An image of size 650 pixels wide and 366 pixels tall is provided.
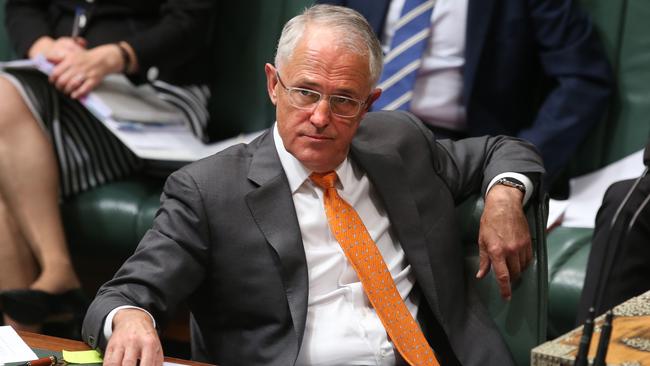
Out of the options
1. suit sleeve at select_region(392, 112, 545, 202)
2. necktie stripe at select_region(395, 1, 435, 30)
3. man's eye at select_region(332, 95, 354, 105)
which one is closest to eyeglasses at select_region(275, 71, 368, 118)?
man's eye at select_region(332, 95, 354, 105)

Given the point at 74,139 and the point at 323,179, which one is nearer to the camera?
the point at 323,179

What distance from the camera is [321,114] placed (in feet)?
6.63

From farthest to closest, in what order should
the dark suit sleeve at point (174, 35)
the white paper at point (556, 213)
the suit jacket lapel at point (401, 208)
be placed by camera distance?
the dark suit sleeve at point (174, 35), the white paper at point (556, 213), the suit jacket lapel at point (401, 208)

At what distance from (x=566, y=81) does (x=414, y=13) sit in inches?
19.8

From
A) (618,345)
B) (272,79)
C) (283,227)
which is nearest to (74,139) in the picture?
(272,79)

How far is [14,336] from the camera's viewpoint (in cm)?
180

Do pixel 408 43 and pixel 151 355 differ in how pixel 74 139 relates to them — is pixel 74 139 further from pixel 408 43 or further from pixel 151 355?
pixel 151 355

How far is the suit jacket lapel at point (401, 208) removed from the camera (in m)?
2.12

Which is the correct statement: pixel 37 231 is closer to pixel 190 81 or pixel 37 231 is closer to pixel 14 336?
pixel 190 81

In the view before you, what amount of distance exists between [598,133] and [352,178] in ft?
4.58

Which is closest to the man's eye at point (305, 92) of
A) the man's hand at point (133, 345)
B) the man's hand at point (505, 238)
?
the man's hand at point (505, 238)

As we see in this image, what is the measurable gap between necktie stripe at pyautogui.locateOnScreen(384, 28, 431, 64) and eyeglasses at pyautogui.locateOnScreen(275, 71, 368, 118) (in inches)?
48.6

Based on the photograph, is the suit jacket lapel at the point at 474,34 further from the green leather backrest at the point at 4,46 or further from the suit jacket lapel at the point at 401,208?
the green leather backrest at the point at 4,46

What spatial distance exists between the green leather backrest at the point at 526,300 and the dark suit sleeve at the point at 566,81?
104 centimetres
